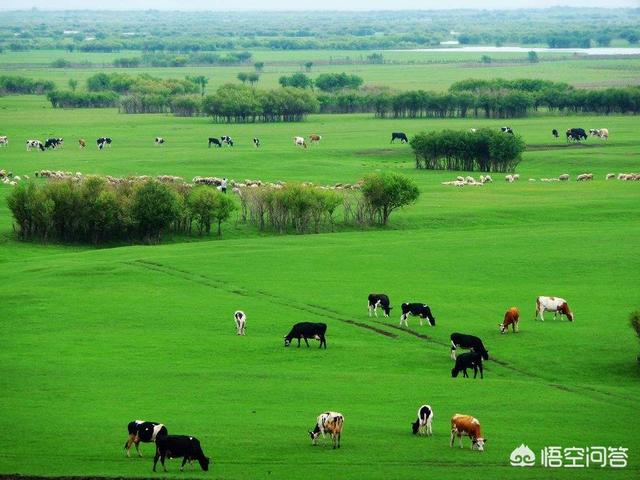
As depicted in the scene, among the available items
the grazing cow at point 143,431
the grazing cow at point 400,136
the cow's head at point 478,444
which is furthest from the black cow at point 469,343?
the grazing cow at point 400,136

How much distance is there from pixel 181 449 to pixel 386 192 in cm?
5693

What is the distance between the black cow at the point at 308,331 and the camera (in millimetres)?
49438

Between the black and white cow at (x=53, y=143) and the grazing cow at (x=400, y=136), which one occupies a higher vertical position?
the grazing cow at (x=400, y=136)

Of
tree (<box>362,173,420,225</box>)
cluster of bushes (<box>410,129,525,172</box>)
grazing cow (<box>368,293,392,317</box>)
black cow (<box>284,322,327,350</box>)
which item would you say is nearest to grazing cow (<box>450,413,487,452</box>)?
black cow (<box>284,322,327,350</box>)

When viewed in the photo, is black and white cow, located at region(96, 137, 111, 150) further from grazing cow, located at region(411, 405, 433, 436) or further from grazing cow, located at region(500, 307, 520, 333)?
grazing cow, located at region(411, 405, 433, 436)

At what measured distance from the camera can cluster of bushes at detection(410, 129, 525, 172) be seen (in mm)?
119438

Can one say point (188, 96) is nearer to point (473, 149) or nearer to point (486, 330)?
point (473, 149)

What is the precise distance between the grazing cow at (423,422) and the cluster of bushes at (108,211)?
5010cm

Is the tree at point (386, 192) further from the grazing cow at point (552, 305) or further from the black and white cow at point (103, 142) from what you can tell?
the black and white cow at point (103, 142)

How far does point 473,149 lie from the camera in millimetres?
120750

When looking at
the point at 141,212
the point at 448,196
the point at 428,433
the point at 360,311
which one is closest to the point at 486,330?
the point at 360,311

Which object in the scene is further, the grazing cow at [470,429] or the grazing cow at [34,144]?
the grazing cow at [34,144]

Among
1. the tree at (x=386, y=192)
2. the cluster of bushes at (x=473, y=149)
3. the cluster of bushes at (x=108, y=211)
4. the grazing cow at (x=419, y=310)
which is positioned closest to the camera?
the grazing cow at (x=419, y=310)

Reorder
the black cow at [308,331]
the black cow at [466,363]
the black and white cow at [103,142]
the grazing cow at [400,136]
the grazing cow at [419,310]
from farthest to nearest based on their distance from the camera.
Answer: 1. the grazing cow at [400,136]
2. the black and white cow at [103,142]
3. the grazing cow at [419,310]
4. the black cow at [308,331]
5. the black cow at [466,363]
